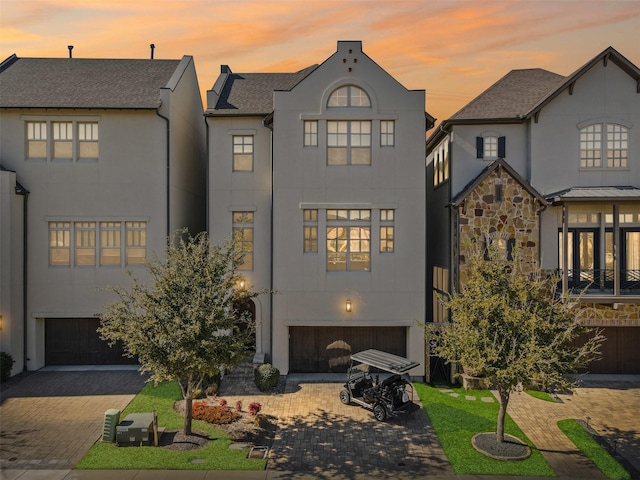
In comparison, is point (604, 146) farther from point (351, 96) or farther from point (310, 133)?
point (310, 133)

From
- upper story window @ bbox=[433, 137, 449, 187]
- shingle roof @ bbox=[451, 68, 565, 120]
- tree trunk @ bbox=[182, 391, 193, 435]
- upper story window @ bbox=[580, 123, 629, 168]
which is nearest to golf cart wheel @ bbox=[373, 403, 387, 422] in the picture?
tree trunk @ bbox=[182, 391, 193, 435]

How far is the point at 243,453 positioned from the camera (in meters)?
12.2

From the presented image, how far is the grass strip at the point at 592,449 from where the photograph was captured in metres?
11.5

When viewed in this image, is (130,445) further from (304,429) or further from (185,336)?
(304,429)

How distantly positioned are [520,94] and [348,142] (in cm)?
835

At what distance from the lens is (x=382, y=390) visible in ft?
47.7

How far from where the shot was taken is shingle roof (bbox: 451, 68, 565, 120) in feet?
62.7

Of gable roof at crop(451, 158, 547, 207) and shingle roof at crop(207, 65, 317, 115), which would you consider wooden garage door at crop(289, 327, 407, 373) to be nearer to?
gable roof at crop(451, 158, 547, 207)

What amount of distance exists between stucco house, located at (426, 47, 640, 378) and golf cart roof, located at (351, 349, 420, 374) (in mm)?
4140

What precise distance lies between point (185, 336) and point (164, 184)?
940 centimetres

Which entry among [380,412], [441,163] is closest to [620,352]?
[441,163]

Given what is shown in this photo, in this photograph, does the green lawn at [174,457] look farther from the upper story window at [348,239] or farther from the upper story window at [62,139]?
the upper story window at [62,139]

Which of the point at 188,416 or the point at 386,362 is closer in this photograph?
the point at 188,416

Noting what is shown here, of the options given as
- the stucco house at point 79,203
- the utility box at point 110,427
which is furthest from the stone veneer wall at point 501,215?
the utility box at point 110,427
